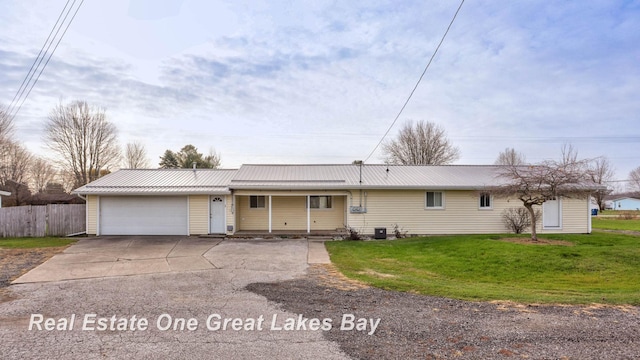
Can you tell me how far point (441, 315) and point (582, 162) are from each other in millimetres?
11598

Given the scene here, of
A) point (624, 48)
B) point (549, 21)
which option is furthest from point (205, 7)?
point (624, 48)

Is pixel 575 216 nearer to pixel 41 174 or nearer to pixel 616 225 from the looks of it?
pixel 616 225

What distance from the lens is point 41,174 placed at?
3297 centimetres

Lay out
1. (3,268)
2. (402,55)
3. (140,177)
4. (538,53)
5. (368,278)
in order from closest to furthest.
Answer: (368,278) < (3,268) < (402,55) < (538,53) < (140,177)

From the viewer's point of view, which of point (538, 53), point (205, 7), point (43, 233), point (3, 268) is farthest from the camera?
point (43, 233)

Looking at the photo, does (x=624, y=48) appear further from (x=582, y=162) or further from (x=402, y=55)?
(x=402, y=55)

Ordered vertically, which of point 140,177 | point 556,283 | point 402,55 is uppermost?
point 402,55

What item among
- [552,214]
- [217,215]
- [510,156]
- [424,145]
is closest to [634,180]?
[510,156]

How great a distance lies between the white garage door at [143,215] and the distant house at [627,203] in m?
84.9

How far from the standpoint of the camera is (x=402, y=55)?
1333 cm

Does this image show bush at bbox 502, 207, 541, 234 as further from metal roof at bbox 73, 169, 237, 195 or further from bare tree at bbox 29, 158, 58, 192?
bare tree at bbox 29, 158, 58, 192

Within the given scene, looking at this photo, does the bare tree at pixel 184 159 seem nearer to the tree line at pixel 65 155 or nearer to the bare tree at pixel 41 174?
the tree line at pixel 65 155

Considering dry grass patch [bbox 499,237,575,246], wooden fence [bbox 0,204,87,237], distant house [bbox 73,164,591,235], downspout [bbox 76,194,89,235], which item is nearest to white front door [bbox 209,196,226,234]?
distant house [bbox 73,164,591,235]

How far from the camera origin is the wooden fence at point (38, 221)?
16.2 meters
